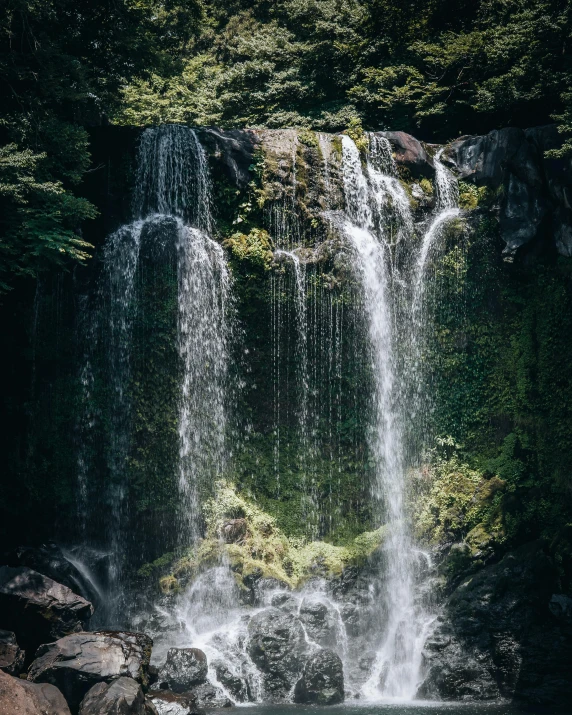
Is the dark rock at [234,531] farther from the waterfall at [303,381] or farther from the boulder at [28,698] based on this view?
the boulder at [28,698]

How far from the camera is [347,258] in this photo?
1825cm

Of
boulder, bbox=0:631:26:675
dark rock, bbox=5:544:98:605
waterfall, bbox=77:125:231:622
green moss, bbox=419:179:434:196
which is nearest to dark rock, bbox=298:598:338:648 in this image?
waterfall, bbox=77:125:231:622

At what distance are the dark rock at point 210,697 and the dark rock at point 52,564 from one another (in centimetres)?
362

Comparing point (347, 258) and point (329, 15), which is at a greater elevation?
point (329, 15)

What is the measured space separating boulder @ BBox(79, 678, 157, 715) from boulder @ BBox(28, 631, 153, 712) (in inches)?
11.9

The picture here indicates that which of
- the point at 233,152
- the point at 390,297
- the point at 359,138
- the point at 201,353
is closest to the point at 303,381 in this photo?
the point at 201,353

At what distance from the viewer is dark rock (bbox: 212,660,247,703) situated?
13.7 m

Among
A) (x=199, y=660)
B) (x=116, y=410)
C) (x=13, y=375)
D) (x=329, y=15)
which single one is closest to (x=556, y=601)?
(x=199, y=660)

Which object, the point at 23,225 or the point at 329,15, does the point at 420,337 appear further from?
the point at 329,15

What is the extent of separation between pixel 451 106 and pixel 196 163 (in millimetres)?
7707

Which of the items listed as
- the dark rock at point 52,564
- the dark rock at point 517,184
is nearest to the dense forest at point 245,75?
the dark rock at point 517,184

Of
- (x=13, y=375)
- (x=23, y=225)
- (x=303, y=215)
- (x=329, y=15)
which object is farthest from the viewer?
(x=329, y=15)

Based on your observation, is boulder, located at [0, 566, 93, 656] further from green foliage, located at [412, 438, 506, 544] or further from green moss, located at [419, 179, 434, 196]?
green moss, located at [419, 179, 434, 196]

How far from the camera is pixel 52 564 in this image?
50.3 ft
